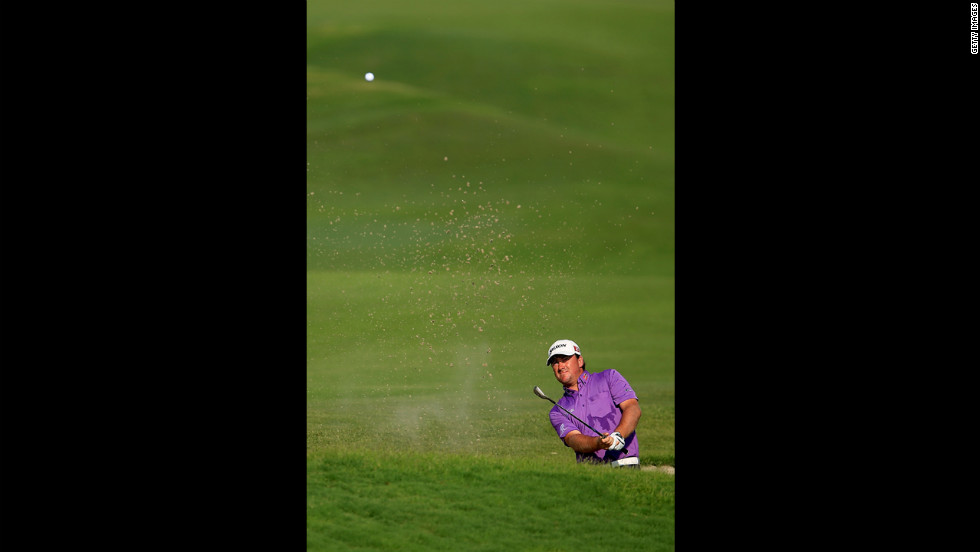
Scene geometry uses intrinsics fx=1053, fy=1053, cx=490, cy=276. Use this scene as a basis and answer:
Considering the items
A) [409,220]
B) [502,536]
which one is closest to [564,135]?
[409,220]

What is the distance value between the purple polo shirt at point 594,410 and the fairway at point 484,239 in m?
0.09

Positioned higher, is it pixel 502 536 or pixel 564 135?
pixel 564 135

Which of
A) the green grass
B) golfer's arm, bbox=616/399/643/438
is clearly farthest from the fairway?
golfer's arm, bbox=616/399/643/438

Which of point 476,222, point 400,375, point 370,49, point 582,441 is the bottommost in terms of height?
point 582,441

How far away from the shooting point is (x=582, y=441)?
560 cm

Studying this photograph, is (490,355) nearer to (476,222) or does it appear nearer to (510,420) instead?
(510,420)

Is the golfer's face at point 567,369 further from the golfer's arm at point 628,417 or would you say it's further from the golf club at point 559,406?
the golfer's arm at point 628,417

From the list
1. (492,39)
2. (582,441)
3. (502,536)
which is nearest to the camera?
(502,536)

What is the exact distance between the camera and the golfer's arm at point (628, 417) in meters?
5.62

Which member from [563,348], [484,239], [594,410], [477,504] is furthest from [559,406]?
[484,239]

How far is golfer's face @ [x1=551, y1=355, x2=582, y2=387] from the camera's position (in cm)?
565

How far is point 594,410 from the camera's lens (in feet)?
18.4

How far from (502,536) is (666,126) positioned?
247 centimetres

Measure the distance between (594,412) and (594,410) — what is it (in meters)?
0.01
